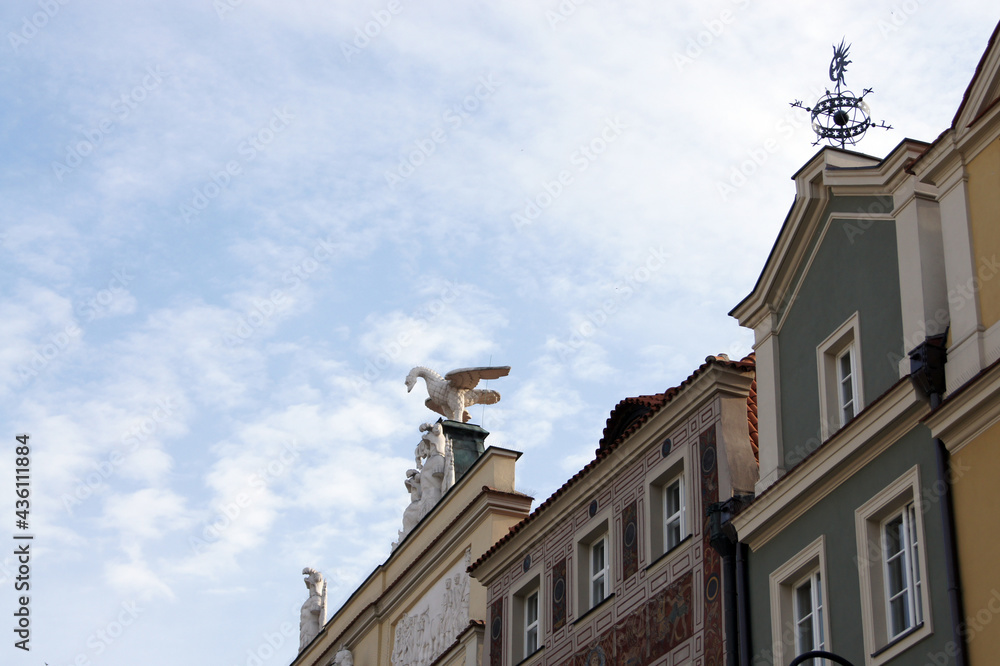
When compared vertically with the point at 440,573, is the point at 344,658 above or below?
below

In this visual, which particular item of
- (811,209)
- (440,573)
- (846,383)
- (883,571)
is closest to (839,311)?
(846,383)

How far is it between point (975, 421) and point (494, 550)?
12.8m

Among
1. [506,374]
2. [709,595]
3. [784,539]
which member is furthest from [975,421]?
[506,374]

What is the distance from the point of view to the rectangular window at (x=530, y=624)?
26453 millimetres

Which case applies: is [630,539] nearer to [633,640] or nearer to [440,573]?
[633,640]

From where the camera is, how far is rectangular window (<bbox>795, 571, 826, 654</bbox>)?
18.7 meters

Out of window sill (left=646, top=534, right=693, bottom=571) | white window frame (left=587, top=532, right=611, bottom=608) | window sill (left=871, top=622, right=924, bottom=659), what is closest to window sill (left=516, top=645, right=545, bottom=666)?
white window frame (left=587, top=532, right=611, bottom=608)

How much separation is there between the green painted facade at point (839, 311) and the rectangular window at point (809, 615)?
1.59 m

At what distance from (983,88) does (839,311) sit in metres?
3.36

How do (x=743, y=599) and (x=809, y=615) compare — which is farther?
(x=743, y=599)

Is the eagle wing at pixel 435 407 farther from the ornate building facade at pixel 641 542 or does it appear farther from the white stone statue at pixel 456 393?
the ornate building facade at pixel 641 542

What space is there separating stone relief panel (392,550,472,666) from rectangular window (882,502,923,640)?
42.0 feet

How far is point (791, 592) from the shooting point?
19.5 metres

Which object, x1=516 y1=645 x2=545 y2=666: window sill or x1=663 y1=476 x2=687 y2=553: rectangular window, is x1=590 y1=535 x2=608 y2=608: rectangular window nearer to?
x1=516 y1=645 x2=545 y2=666: window sill
